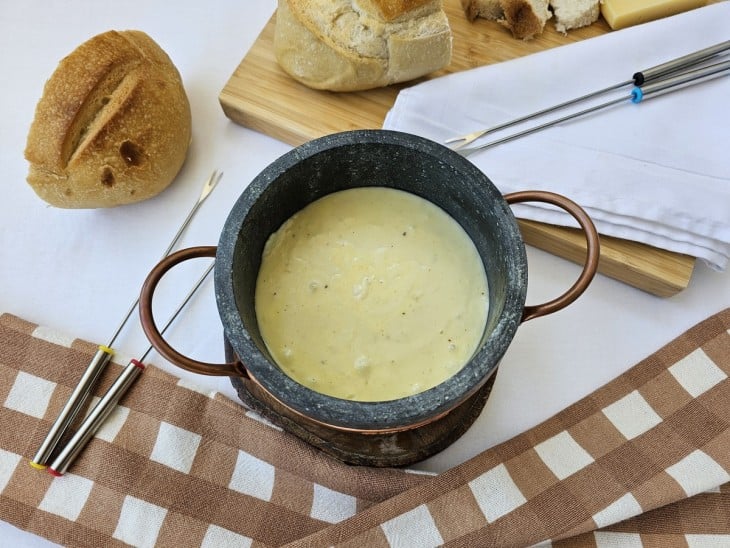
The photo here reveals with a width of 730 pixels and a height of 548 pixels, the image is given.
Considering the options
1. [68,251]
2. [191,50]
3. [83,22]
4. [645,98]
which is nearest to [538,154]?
[645,98]

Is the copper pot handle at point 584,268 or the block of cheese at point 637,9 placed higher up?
the block of cheese at point 637,9

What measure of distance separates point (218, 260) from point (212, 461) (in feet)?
1.10

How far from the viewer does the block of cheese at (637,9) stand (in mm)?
1299

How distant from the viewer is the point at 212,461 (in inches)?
40.7

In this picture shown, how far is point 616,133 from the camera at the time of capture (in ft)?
3.95

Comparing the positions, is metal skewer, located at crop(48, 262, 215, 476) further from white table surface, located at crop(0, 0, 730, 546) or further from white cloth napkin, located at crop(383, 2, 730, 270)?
white cloth napkin, located at crop(383, 2, 730, 270)

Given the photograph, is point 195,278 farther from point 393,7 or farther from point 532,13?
point 532,13

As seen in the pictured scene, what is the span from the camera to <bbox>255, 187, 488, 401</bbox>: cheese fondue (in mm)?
917

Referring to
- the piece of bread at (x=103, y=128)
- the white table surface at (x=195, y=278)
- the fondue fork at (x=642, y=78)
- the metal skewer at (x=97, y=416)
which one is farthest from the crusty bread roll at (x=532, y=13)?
the metal skewer at (x=97, y=416)

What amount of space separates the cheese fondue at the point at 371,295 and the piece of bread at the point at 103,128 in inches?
11.9

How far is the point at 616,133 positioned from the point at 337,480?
74 centimetres

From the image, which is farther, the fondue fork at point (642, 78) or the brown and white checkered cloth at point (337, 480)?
the fondue fork at point (642, 78)

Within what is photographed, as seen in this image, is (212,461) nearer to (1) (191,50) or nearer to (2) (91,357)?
(2) (91,357)

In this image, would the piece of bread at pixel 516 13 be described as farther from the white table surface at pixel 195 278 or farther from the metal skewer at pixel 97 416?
the metal skewer at pixel 97 416
